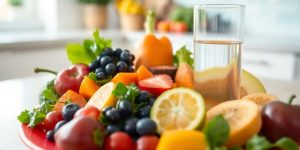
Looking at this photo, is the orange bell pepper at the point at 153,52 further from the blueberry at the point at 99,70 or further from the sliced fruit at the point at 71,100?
the sliced fruit at the point at 71,100

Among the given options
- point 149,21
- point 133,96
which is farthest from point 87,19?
point 133,96

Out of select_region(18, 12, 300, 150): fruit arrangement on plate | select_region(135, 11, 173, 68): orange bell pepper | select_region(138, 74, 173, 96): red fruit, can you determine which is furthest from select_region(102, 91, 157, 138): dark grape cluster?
select_region(135, 11, 173, 68): orange bell pepper

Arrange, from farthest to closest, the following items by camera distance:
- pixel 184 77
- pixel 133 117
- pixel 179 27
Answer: pixel 179 27 → pixel 184 77 → pixel 133 117

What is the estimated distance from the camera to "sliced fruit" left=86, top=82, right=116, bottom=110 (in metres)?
0.68

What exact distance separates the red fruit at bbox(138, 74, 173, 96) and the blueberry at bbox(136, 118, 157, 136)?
0.21m

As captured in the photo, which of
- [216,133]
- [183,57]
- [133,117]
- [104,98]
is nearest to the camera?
[216,133]

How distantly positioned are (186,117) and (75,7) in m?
2.45

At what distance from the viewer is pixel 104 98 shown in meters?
0.70

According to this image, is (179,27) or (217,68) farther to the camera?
(179,27)

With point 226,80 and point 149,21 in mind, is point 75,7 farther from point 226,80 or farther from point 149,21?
point 226,80

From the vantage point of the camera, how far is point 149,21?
50.0 inches

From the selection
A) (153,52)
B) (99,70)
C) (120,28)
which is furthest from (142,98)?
(120,28)

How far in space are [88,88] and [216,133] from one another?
39 cm

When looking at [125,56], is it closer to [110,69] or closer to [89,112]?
[110,69]
